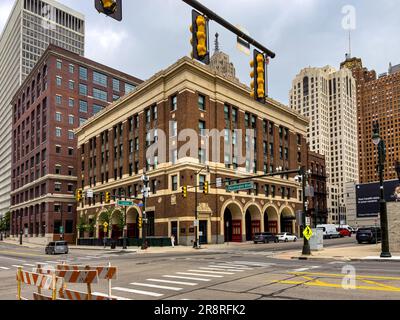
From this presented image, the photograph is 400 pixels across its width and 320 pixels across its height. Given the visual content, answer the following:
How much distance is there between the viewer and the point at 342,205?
575 ft

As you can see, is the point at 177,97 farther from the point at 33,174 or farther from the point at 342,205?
the point at 342,205

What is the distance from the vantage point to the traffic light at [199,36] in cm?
1072

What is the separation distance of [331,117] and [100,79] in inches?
4735

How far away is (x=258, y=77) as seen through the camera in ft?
44.2

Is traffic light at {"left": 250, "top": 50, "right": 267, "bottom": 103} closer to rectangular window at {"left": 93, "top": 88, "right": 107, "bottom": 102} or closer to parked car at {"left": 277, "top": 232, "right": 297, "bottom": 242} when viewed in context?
parked car at {"left": 277, "top": 232, "right": 297, "bottom": 242}

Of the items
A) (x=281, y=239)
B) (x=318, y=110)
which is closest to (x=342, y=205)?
(x=318, y=110)

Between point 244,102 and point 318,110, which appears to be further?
point 318,110

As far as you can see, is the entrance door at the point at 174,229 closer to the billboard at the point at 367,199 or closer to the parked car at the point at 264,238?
the parked car at the point at 264,238

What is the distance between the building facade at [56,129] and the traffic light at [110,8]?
76.6 meters

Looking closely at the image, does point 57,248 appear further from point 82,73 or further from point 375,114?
point 375,114

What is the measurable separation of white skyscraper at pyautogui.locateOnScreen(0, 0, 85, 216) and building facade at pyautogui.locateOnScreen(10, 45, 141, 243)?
221 ft

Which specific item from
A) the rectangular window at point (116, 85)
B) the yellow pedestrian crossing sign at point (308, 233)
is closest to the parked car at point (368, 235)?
the yellow pedestrian crossing sign at point (308, 233)

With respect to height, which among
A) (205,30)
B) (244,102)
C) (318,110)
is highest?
(318,110)
